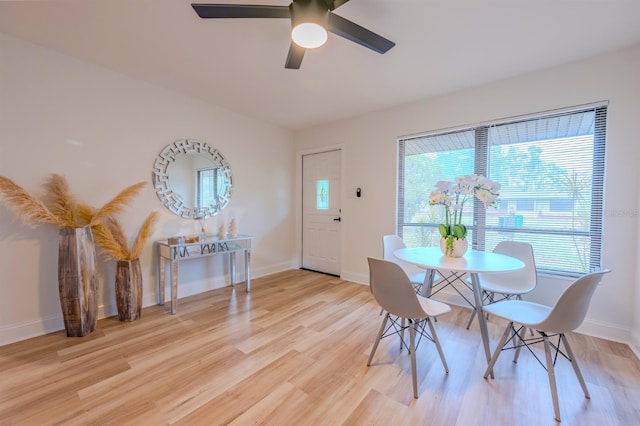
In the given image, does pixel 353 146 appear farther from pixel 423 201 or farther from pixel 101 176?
pixel 101 176

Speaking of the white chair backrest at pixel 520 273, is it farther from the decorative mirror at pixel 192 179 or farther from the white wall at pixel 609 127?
the decorative mirror at pixel 192 179

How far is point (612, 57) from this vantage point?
2.26m

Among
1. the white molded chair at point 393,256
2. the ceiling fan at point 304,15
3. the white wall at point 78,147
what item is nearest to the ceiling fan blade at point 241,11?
the ceiling fan at point 304,15

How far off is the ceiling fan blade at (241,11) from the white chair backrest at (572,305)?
7.26 feet

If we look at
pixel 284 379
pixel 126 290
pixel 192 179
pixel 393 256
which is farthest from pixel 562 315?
pixel 192 179

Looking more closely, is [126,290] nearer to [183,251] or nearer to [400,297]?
[183,251]

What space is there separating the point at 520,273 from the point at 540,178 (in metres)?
1.02

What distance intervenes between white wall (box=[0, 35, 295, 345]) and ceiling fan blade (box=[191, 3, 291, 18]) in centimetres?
184

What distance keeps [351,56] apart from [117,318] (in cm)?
338

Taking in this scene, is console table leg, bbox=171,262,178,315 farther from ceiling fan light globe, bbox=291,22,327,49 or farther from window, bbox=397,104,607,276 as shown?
window, bbox=397,104,607,276

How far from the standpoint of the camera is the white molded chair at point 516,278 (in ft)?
7.32

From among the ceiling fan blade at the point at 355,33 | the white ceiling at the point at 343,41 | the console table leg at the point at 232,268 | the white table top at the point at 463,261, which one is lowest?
the console table leg at the point at 232,268

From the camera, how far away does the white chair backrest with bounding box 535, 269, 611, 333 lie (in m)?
1.38

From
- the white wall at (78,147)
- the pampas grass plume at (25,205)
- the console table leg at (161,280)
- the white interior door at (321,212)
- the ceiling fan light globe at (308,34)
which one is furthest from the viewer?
the white interior door at (321,212)
